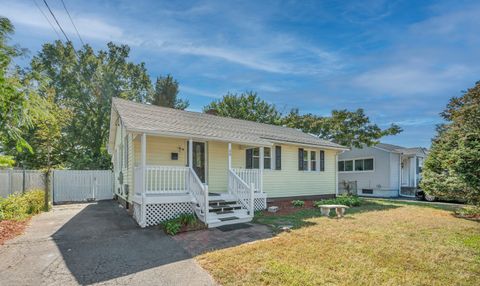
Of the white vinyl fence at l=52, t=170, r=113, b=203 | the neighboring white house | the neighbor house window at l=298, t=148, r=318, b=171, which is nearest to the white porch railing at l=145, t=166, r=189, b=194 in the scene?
the neighbor house window at l=298, t=148, r=318, b=171

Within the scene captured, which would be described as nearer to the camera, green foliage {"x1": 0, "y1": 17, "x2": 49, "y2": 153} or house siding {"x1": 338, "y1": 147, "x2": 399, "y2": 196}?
green foliage {"x1": 0, "y1": 17, "x2": 49, "y2": 153}

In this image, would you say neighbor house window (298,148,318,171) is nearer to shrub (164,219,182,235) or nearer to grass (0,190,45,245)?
shrub (164,219,182,235)

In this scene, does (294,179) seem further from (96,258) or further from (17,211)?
(17,211)

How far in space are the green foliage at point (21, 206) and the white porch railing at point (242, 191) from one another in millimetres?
8022

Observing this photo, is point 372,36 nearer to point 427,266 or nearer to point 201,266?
point 427,266

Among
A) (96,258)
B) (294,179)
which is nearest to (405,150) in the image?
(294,179)

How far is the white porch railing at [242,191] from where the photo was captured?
993cm

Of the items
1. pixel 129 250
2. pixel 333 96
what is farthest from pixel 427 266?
pixel 333 96

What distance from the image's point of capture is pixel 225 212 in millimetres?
9594

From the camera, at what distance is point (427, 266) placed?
5.16 m

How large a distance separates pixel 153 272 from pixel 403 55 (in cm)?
1360

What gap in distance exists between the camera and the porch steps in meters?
8.79

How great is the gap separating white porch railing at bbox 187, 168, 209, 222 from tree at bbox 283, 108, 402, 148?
742 inches

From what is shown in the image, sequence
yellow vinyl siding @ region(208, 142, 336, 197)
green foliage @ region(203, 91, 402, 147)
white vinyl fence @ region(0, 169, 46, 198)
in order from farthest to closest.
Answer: green foliage @ region(203, 91, 402, 147) < white vinyl fence @ region(0, 169, 46, 198) < yellow vinyl siding @ region(208, 142, 336, 197)
